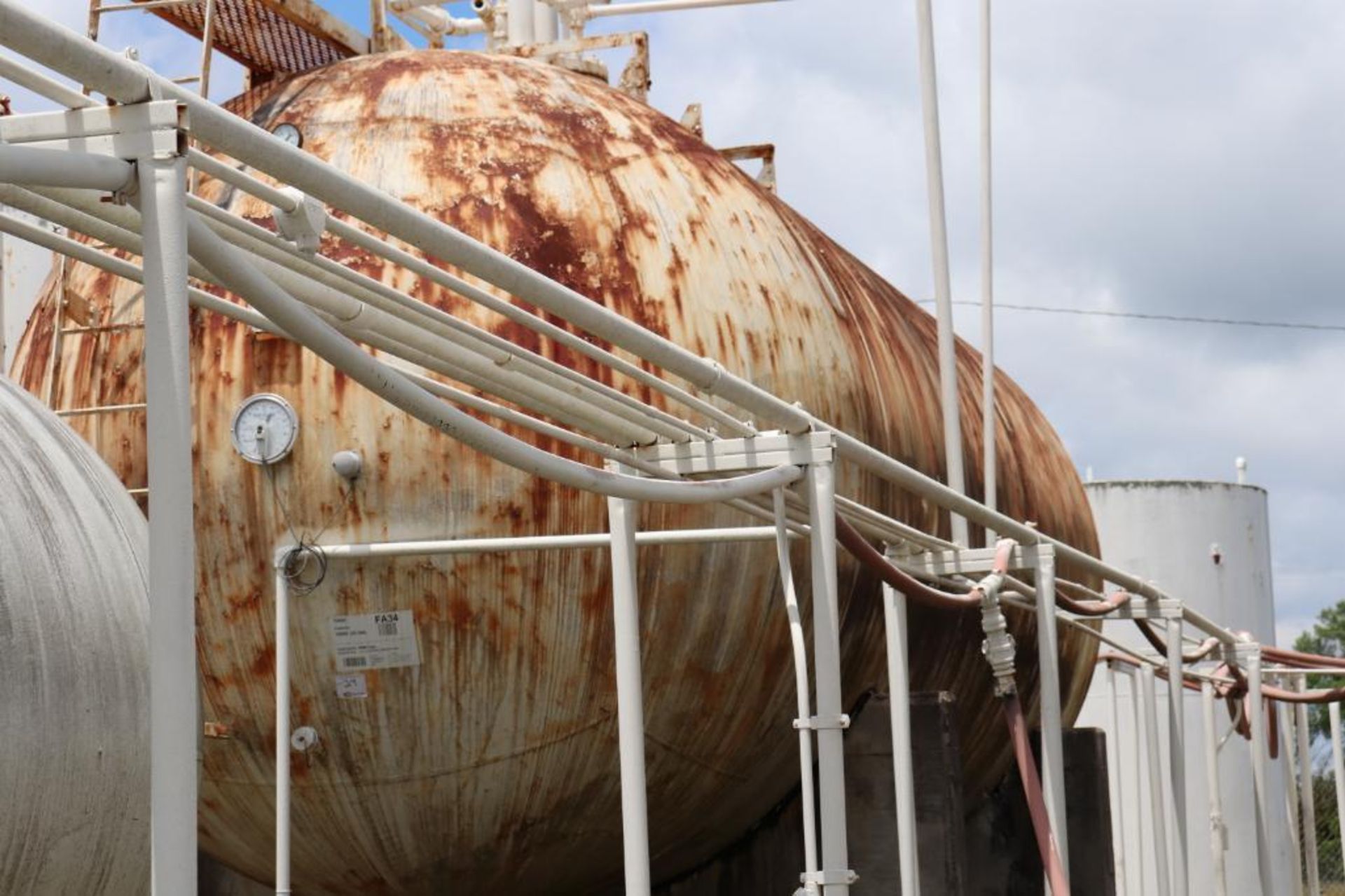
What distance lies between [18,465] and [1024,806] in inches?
356

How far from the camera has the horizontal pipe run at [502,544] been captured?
8.13 metres

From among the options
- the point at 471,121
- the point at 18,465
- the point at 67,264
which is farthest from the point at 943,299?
the point at 18,465

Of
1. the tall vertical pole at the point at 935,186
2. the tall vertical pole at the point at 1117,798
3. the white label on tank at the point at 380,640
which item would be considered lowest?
the tall vertical pole at the point at 1117,798

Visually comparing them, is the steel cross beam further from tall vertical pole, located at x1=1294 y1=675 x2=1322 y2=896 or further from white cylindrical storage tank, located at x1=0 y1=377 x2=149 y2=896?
tall vertical pole, located at x1=1294 y1=675 x2=1322 y2=896

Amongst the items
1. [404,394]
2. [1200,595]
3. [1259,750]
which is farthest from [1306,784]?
[404,394]

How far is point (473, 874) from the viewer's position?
28.9 feet

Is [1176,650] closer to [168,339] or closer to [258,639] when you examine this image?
[258,639]

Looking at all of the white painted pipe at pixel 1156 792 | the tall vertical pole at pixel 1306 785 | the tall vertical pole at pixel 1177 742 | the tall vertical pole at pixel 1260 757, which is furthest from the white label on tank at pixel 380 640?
the tall vertical pole at pixel 1306 785

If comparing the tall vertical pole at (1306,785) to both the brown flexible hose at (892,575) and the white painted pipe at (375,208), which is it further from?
the white painted pipe at (375,208)

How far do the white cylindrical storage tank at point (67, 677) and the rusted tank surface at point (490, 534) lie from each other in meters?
3.22

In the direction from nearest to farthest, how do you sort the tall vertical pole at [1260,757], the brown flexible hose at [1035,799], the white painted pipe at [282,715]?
the white painted pipe at [282,715], the brown flexible hose at [1035,799], the tall vertical pole at [1260,757]

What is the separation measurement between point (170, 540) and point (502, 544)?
447 cm

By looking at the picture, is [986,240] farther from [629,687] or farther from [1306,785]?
[1306,785]

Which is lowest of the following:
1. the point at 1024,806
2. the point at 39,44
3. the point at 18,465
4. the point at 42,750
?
the point at 1024,806
